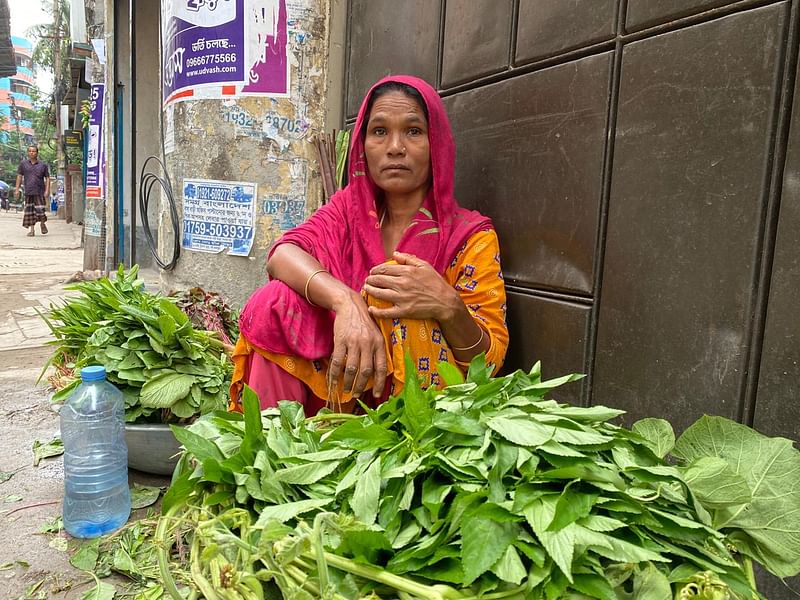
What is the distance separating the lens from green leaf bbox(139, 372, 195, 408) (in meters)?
2.02

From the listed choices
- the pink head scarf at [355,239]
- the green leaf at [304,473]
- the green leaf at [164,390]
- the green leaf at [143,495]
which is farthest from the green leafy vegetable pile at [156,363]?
the green leaf at [304,473]

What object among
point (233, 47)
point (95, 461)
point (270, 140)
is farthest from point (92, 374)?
point (233, 47)

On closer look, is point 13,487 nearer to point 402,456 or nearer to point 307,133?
point 402,456

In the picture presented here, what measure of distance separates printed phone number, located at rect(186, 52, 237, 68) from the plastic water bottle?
203 centimetres

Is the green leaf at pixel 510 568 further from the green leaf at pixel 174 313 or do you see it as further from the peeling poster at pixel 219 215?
the peeling poster at pixel 219 215

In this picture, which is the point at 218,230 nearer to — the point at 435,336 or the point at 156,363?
the point at 156,363

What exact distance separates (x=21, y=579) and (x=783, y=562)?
69.6 inches

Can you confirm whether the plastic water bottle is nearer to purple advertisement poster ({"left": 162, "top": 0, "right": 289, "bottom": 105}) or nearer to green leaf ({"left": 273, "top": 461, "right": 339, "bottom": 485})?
green leaf ({"left": 273, "top": 461, "right": 339, "bottom": 485})

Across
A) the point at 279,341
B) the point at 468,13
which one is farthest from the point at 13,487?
the point at 468,13

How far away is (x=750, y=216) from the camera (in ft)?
4.21

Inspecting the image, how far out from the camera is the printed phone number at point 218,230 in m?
3.30

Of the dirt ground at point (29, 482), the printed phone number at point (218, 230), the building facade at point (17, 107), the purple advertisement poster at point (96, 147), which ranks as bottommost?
the dirt ground at point (29, 482)

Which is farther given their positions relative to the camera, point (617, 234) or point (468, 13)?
point (468, 13)

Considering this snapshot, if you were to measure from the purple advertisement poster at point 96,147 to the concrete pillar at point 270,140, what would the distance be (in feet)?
14.5
